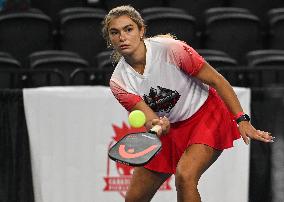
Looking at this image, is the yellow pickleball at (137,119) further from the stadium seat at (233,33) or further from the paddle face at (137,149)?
the stadium seat at (233,33)

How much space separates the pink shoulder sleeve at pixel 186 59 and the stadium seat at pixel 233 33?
3392 mm

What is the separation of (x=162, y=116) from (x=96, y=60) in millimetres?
2791

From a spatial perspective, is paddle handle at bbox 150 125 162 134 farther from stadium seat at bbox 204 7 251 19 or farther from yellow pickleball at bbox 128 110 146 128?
stadium seat at bbox 204 7 251 19

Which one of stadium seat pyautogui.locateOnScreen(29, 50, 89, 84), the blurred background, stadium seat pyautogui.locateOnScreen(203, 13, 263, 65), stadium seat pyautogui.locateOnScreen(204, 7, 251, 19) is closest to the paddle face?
the blurred background

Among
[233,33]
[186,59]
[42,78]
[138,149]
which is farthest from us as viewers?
[233,33]

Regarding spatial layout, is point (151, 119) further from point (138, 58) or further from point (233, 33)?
point (233, 33)

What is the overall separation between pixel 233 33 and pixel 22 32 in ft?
6.73

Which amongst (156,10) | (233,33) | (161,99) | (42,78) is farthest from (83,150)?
(233,33)

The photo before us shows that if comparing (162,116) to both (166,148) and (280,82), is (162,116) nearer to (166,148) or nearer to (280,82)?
(166,148)

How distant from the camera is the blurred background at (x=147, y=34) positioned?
605cm

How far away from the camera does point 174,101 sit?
4898mm

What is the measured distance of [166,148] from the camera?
504 centimetres

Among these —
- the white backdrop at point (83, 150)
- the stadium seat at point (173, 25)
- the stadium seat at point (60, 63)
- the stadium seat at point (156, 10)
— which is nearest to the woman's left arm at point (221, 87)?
the white backdrop at point (83, 150)

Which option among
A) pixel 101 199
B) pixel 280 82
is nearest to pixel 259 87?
pixel 280 82
